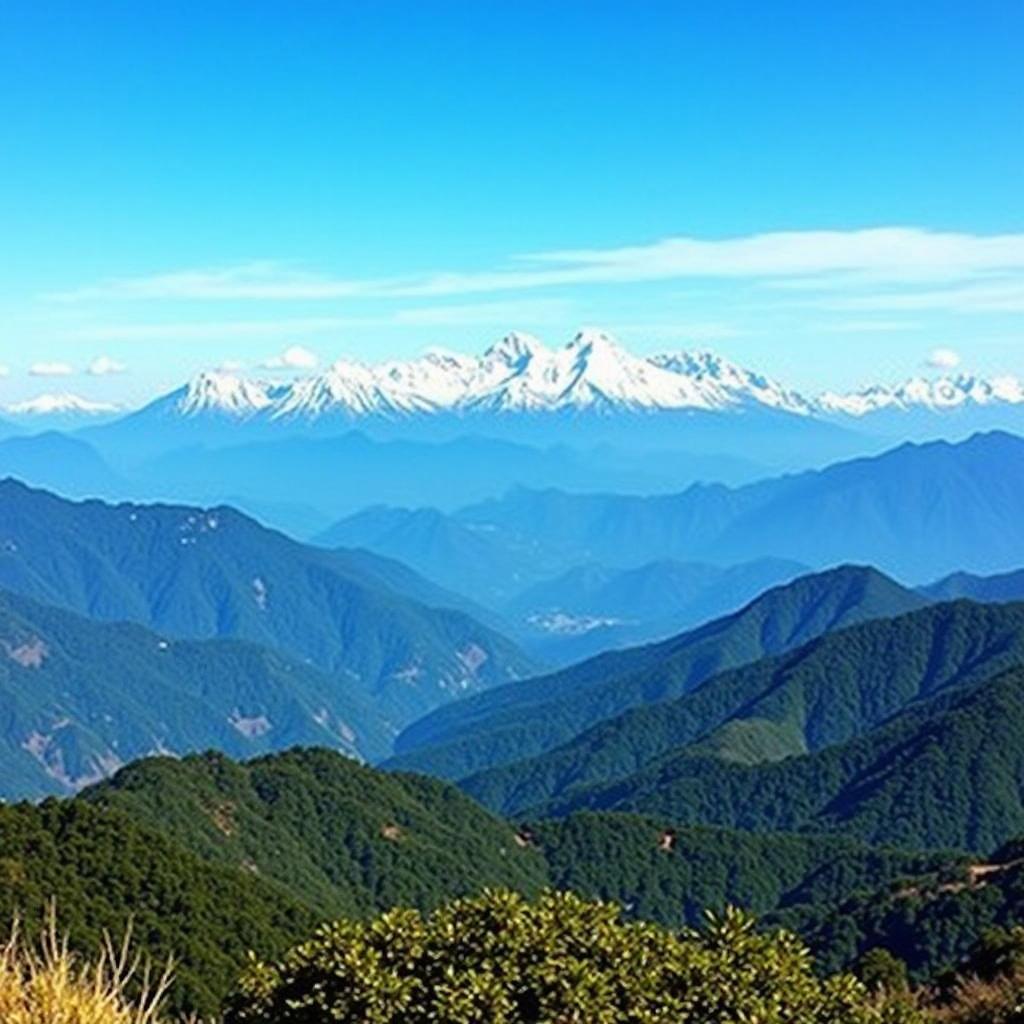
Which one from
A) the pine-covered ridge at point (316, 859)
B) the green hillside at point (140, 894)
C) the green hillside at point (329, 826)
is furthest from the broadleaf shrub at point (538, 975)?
the green hillside at point (329, 826)

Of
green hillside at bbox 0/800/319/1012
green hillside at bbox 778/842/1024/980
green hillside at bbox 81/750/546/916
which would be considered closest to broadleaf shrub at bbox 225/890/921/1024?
green hillside at bbox 0/800/319/1012

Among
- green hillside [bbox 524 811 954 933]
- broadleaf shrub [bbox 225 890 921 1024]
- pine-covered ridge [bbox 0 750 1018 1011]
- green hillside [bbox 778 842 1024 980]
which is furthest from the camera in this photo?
green hillside [bbox 524 811 954 933]

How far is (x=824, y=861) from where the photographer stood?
18212cm

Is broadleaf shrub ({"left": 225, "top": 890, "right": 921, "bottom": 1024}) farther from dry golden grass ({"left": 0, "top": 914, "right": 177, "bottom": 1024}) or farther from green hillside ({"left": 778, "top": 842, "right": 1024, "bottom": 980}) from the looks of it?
green hillside ({"left": 778, "top": 842, "right": 1024, "bottom": 980})

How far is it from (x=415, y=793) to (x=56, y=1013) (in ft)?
568

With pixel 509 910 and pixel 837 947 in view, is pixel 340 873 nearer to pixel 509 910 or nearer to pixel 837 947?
pixel 837 947

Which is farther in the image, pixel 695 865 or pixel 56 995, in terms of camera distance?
pixel 695 865

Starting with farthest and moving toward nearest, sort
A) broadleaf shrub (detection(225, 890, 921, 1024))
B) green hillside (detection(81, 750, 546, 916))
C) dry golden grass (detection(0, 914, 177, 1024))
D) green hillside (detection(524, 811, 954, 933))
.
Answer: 1. green hillside (detection(524, 811, 954, 933))
2. green hillside (detection(81, 750, 546, 916))
3. broadleaf shrub (detection(225, 890, 921, 1024))
4. dry golden grass (detection(0, 914, 177, 1024))

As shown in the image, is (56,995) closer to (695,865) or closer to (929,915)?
(929,915)

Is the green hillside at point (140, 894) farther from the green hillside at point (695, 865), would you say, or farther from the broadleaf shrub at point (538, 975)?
the green hillside at point (695, 865)

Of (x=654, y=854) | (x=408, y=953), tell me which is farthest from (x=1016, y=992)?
(x=654, y=854)

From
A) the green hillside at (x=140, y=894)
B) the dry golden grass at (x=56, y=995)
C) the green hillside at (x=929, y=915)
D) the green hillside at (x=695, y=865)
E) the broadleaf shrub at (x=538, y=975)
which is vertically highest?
the dry golden grass at (x=56, y=995)

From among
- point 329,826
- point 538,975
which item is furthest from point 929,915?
point 538,975

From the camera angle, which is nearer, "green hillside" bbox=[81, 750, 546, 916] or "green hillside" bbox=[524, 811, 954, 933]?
"green hillside" bbox=[81, 750, 546, 916]
